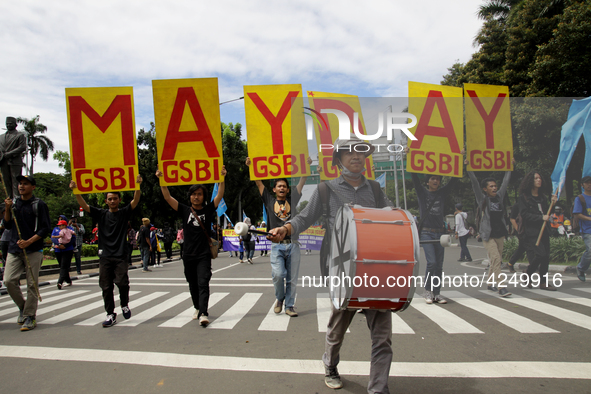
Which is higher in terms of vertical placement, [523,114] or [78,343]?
[523,114]

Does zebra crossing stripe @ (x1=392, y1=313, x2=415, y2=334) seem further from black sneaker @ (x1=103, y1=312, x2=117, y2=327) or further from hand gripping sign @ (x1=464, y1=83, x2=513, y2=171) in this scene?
black sneaker @ (x1=103, y1=312, x2=117, y2=327)

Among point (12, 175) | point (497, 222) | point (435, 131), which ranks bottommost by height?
point (497, 222)

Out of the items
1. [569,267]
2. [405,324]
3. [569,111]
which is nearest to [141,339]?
[405,324]

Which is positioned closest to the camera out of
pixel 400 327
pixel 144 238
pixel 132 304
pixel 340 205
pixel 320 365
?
pixel 340 205

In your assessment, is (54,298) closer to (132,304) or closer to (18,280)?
(132,304)

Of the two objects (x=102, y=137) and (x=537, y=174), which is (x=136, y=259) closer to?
(x=102, y=137)

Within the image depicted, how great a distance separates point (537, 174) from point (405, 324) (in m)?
4.23

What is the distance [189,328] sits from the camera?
5.17m

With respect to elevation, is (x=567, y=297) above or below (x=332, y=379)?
below

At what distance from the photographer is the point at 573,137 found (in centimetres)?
724

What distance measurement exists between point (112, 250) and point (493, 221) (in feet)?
20.1

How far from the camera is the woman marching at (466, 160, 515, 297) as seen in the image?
686 centimetres

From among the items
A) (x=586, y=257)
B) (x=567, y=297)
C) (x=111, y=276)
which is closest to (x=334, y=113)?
(x=111, y=276)

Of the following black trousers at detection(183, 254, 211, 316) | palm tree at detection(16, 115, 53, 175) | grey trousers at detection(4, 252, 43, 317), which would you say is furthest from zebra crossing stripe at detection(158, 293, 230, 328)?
palm tree at detection(16, 115, 53, 175)
